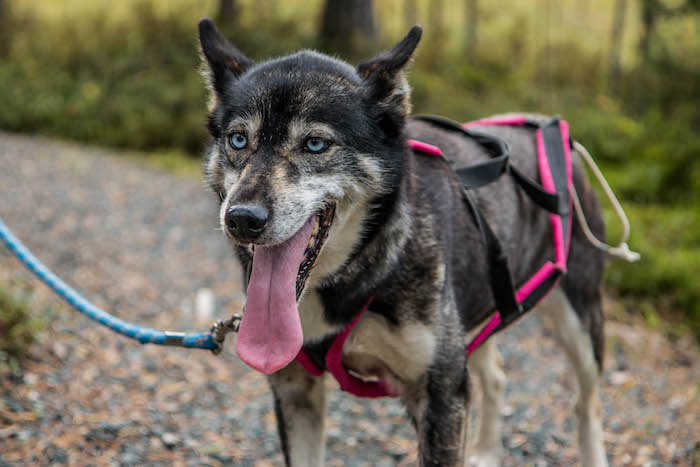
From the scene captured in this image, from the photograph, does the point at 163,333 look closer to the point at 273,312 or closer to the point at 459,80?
the point at 273,312

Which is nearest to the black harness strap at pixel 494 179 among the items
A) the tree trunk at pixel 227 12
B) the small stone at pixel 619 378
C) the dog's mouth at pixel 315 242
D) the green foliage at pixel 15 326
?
the dog's mouth at pixel 315 242

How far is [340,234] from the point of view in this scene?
8.32 feet

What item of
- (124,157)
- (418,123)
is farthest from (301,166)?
(124,157)

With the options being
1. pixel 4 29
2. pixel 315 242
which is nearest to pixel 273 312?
pixel 315 242

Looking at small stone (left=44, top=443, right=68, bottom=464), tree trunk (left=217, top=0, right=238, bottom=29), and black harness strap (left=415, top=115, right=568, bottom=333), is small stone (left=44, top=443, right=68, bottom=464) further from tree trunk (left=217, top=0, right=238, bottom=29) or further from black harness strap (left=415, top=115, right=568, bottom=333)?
tree trunk (left=217, top=0, right=238, bottom=29)

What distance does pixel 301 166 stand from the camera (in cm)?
239

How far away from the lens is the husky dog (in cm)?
233

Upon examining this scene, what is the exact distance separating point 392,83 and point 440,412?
48.8 inches

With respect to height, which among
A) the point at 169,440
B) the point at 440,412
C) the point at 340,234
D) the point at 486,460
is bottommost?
the point at 486,460

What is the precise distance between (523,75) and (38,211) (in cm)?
1109

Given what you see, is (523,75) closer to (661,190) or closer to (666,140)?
(666,140)

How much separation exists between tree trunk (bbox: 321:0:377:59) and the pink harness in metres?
9.78

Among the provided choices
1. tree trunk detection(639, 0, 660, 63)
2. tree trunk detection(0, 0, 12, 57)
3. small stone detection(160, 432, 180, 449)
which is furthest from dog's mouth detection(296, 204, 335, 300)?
tree trunk detection(0, 0, 12, 57)

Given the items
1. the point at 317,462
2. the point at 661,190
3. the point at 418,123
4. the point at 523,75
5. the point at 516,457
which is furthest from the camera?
the point at 523,75
